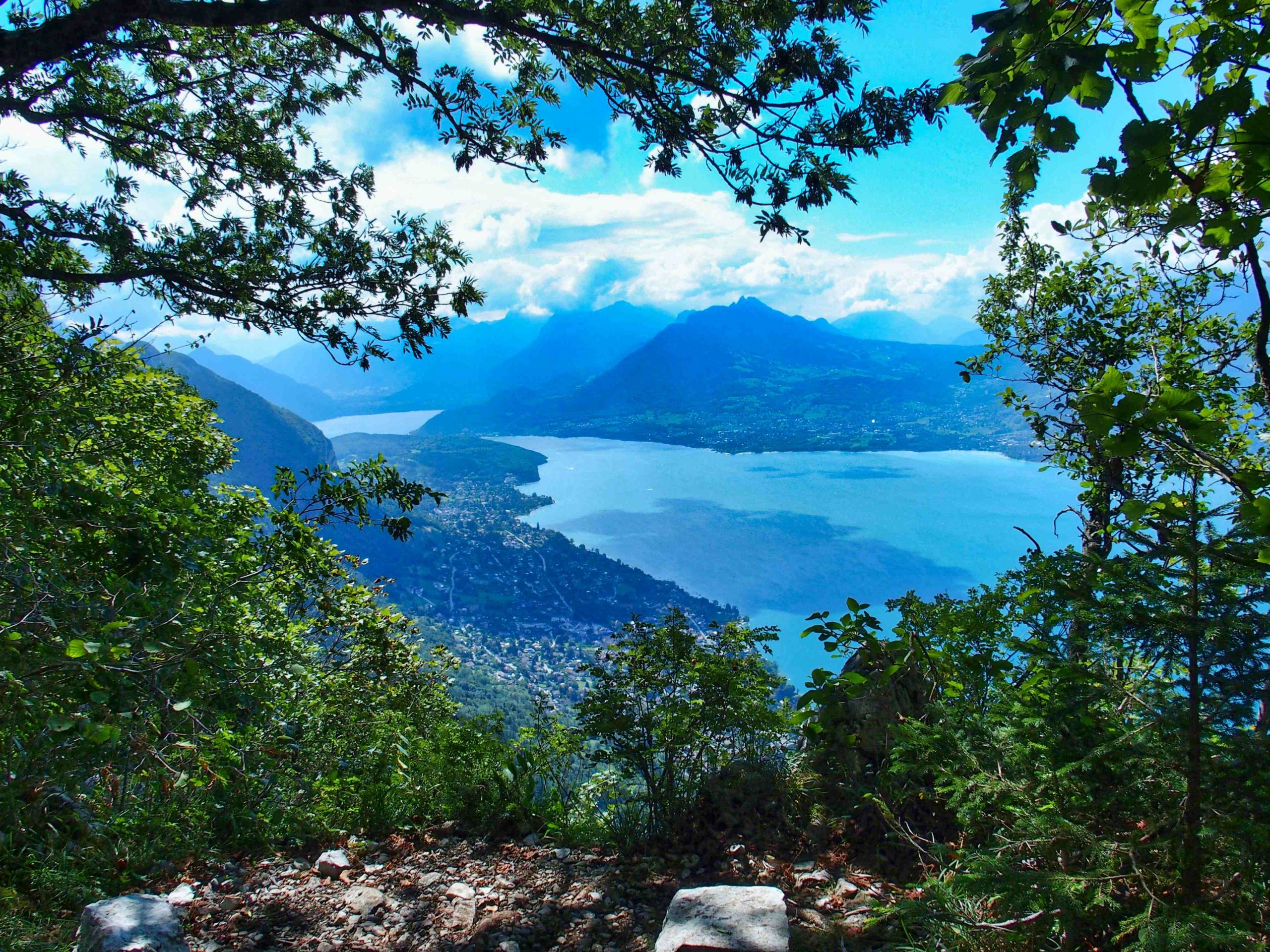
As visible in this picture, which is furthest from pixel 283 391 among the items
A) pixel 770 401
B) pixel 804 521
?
pixel 804 521

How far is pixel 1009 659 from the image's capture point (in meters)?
2.86

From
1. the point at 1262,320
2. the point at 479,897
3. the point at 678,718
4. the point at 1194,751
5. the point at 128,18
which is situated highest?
the point at 128,18

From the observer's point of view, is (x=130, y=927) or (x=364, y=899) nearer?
(x=130, y=927)

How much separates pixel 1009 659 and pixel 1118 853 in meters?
1.20

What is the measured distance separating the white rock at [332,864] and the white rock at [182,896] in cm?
55

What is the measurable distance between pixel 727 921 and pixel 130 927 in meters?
2.14

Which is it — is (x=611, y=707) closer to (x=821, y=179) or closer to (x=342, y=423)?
(x=821, y=179)

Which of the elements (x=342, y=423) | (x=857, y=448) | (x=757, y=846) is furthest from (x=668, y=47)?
(x=342, y=423)

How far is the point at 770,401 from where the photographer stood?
151000 mm

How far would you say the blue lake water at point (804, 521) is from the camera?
54281mm

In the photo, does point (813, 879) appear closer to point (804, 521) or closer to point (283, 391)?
point (804, 521)

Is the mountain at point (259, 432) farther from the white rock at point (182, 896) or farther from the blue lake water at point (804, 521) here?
the white rock at point (182, 896)

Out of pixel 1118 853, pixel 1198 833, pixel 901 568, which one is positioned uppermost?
pixel 1198 833

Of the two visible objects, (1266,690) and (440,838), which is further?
(440,838)
